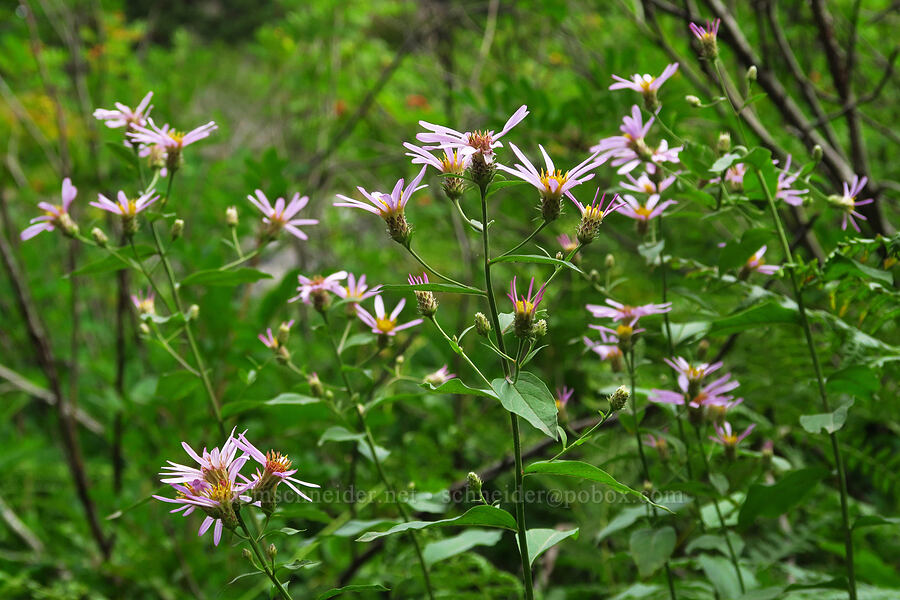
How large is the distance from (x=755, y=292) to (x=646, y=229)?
16 centimetres

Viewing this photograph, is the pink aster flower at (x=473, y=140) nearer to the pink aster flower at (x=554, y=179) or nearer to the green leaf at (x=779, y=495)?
the pink aster flower at (x=554, y=179)

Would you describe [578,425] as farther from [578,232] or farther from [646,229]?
[578,232]

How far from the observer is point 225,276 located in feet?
Result: 3.12

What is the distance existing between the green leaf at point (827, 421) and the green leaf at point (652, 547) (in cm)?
21

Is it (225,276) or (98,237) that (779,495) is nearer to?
(225,276)

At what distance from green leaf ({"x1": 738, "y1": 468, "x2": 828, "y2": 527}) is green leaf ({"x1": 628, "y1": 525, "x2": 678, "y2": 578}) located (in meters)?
0.09

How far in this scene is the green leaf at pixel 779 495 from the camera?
2.88ft

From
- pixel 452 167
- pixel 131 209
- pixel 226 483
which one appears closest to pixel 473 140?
pixel 452 167

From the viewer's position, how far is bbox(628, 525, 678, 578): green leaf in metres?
0.88

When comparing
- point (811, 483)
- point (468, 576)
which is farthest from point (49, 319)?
point (811, 483)

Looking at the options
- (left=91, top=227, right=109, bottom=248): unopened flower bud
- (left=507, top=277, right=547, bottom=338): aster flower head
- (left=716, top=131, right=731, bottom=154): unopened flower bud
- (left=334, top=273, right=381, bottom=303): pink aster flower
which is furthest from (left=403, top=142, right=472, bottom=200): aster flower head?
(left=91, top=227, right=109, bottom=248): unopened flower bud

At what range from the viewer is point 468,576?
48.7 inches

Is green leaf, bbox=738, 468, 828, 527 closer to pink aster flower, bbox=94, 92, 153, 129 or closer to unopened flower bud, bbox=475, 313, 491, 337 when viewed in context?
unopened flower bud, bbox=475, 313, 491, 337

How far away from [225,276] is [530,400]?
0.48 m
